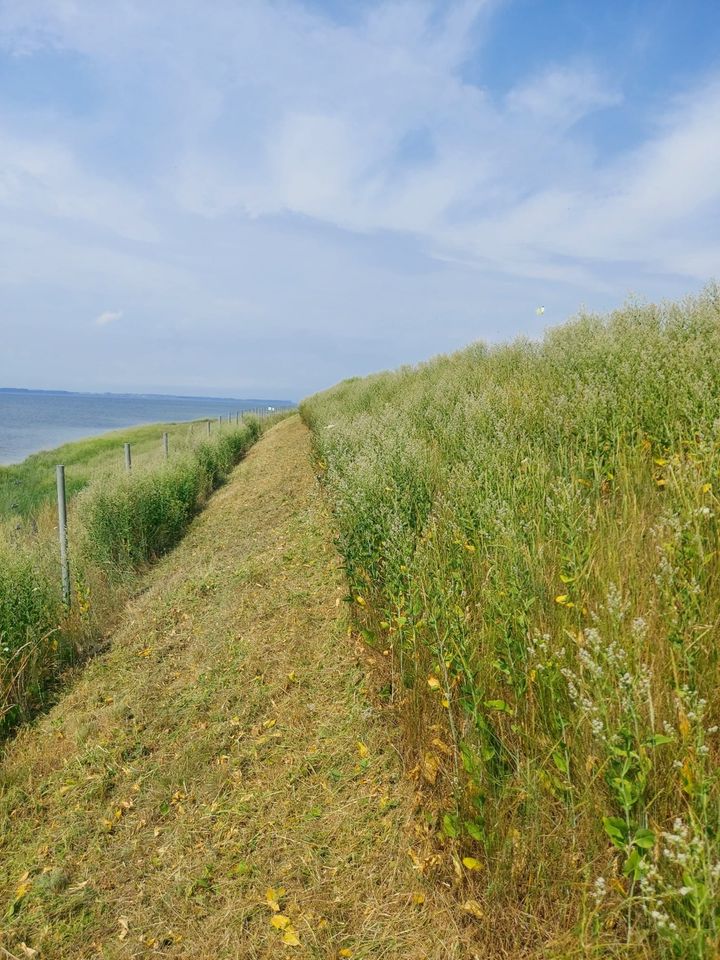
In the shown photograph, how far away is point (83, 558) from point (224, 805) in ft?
18.6

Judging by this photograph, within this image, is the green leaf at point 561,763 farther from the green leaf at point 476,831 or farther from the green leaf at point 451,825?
the green leaf at point 451,825

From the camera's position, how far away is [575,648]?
270 centimetres

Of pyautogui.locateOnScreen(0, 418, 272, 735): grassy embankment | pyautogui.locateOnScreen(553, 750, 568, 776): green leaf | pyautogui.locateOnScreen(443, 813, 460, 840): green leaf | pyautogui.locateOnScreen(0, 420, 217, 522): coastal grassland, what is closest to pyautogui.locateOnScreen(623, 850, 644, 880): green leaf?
pyautogui.locateOnScreen(553, 750, 568, 776): green leaf

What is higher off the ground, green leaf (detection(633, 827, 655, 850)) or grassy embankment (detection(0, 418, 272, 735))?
green leaf (detection(633, 827, 655, 850))

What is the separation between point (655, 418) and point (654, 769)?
10.3 ft

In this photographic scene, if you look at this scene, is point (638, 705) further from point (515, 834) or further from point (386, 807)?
point (386, 807)

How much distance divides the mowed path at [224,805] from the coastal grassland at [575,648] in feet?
1.50

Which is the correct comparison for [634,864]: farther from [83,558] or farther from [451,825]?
[83,558]

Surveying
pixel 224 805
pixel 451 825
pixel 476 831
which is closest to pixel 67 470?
pixel 224 805

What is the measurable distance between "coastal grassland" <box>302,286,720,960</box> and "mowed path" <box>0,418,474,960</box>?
458mm

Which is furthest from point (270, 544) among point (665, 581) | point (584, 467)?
point (665, 581)

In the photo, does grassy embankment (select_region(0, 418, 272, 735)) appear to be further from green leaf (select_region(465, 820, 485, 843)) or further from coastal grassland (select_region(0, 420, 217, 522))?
green leaf (select_region(465, 820, 485, 843))

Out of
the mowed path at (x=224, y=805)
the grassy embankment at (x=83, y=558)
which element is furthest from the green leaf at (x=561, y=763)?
the grassy embankment at (x=83, y=558)

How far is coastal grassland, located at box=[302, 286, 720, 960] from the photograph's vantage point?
1.90 m
